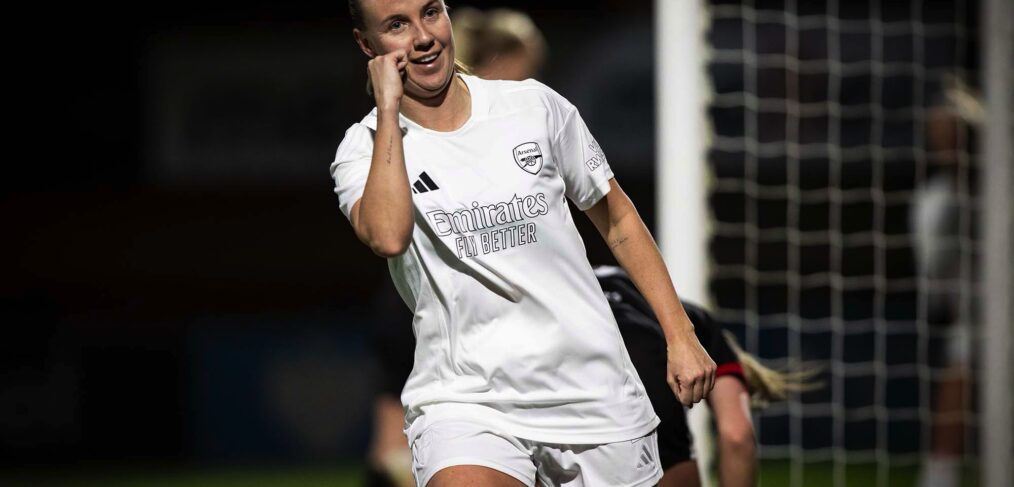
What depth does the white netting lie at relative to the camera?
7.37 metres

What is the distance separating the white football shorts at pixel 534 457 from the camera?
2270 mm

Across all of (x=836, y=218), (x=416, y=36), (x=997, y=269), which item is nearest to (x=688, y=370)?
(x=416, y=36)

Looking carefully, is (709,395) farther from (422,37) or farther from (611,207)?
(422,37)

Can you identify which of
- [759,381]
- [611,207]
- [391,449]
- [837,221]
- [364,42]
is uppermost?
[364,42]

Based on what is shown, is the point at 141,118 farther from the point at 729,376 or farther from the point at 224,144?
the point at 729,376

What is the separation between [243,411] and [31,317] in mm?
1441

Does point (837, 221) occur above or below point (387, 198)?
below

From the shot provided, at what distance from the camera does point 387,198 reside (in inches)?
83.3

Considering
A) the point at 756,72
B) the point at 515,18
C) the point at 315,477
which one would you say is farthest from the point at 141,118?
the point at 515,18

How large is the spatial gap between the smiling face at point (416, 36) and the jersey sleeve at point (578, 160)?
Answer: 243 millimetres

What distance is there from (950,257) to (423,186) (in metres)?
4.73

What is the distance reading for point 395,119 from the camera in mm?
2160

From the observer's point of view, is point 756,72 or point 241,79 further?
point 241,79

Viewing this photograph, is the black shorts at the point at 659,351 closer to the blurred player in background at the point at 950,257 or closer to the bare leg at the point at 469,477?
the bare leg at the point at 469,477
